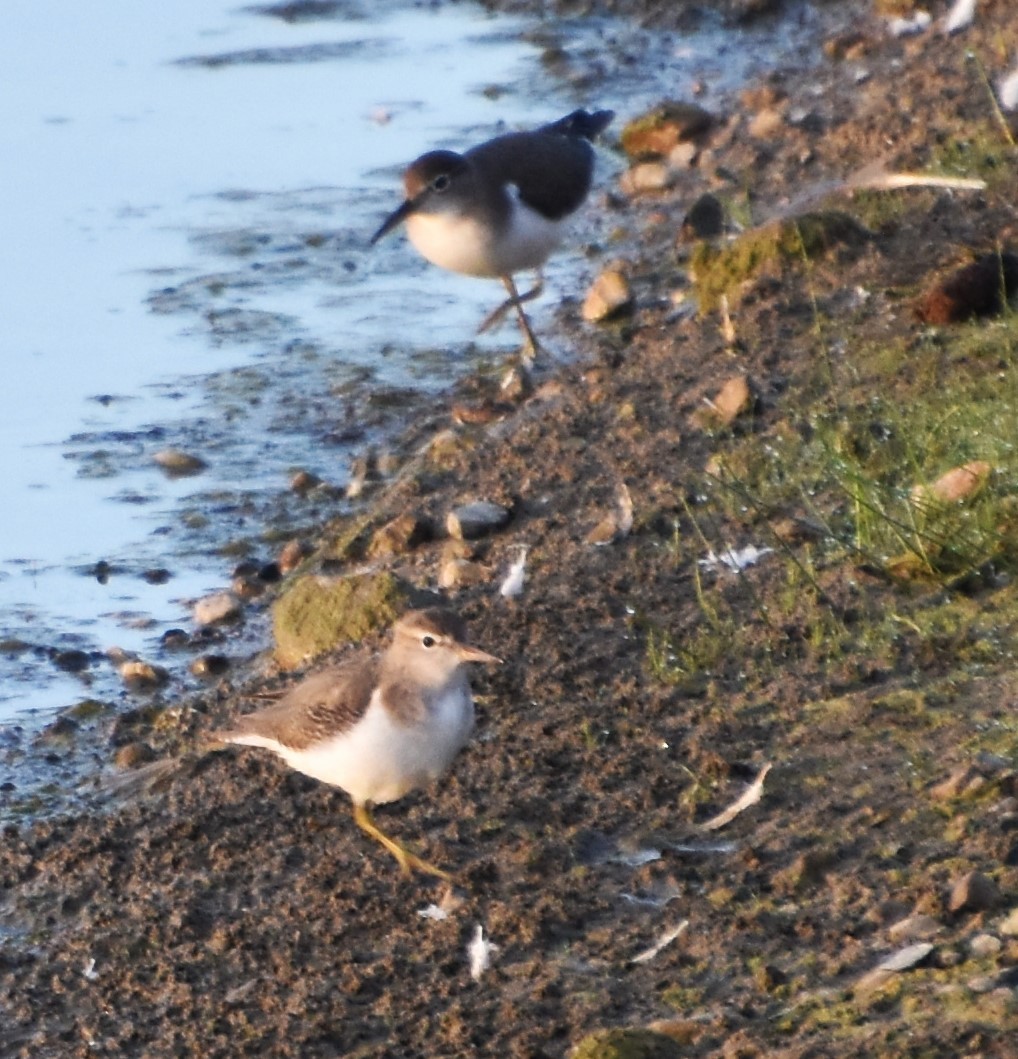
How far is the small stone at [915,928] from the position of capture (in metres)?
4.67

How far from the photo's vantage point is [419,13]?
14758mm

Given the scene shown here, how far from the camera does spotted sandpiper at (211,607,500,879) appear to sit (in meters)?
5.68

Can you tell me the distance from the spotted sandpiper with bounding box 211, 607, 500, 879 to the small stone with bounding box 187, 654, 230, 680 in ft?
4.23

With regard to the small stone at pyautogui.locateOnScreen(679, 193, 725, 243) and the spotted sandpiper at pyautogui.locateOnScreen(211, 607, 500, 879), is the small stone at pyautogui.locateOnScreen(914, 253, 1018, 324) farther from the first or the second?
the spotted sandpiper at pyautogui.locateOnScreen(211, 607, 500, 879)

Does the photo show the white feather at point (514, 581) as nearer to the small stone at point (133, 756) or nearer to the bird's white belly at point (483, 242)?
the small stone at point (133, 756)

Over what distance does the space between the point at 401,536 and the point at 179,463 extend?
169cm

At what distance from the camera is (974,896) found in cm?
469

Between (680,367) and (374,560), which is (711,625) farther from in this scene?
(680,367)

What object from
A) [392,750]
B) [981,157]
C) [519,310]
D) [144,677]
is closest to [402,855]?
[392,750]

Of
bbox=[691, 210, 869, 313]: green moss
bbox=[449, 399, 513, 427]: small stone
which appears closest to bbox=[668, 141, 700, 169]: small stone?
bbox=[691, 210, 869, 313]: green moss

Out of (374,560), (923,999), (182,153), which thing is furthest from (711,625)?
(182,153)

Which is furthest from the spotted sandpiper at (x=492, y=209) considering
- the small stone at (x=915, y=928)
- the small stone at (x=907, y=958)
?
the small stone at (x=907, y=958)

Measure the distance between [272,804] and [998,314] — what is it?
11.4ft

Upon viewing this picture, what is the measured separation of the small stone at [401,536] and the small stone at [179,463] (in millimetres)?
1516
